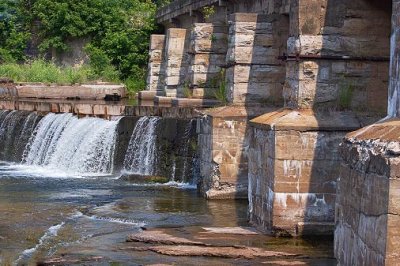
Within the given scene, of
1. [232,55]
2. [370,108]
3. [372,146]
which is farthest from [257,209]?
[372,146]

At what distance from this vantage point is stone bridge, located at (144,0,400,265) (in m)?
7.84

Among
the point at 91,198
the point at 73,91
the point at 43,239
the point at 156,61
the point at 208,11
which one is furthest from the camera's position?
the point at 73,91

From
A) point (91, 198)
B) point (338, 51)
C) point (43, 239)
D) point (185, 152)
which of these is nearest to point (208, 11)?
point (185, 152)

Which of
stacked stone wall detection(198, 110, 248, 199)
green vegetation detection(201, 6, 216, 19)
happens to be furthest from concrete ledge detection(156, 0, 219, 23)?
stacked stone wall detection(198, 110, 248, 199)

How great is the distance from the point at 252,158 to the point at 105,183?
200 inches

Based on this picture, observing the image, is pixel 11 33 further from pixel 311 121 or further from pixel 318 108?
pixel 311 121

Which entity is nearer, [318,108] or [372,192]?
[372,192]

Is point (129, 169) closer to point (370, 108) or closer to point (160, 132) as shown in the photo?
point (160, 132)

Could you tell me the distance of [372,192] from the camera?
7.64 meters

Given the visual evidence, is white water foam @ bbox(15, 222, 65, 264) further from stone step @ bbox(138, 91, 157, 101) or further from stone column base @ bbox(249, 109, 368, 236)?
stone step @ bbox(138, 91, 157, 101)

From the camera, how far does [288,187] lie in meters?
11.6

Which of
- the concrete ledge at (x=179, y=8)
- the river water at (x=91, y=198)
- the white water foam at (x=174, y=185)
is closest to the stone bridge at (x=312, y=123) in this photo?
the river water at (x=91, y=198)

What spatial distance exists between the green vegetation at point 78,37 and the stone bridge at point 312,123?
36.9ft

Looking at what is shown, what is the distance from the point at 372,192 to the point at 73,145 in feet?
43.0
